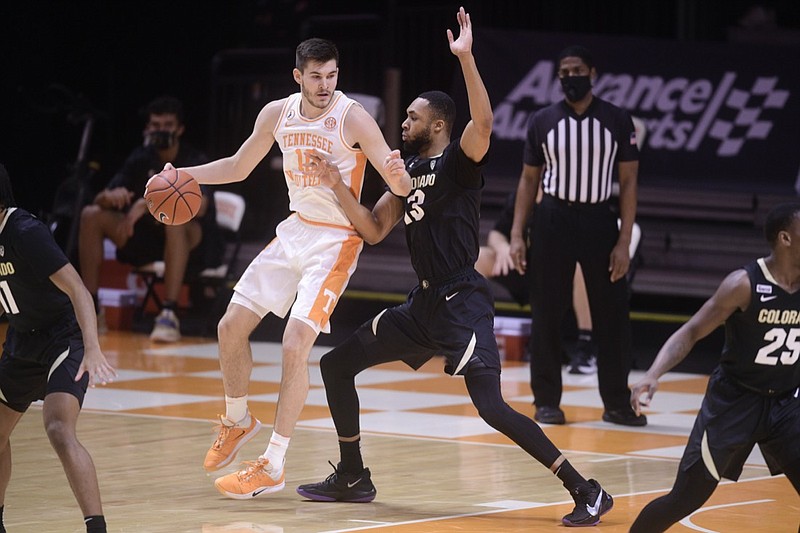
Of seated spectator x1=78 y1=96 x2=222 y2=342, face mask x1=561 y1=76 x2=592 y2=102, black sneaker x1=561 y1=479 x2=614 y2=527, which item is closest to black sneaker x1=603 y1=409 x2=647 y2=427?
face mask x1=561 y1=76 x2=592 y2=102

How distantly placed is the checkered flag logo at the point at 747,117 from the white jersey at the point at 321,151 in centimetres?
723

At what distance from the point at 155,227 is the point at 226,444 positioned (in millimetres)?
6267

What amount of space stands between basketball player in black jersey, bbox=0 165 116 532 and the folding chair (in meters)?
7.27

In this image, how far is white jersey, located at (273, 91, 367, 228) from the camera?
262 inches

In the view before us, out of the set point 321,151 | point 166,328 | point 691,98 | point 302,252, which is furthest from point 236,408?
point 691,98

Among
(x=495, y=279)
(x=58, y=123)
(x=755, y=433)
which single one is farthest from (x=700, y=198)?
(x=755, y=433)

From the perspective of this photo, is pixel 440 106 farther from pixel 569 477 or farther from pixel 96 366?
pixel 96 366

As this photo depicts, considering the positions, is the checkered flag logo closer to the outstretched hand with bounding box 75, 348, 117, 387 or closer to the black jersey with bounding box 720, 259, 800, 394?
the black jersey with bounding box 720, 259, 800, 394

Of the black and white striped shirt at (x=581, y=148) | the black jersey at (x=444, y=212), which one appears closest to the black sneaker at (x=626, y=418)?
the black and white striped shirt at (x=581, y=148)

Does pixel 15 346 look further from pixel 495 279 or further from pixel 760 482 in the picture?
pixel 495 279

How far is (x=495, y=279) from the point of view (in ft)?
37.6

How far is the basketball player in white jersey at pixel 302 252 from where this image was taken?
653 cm

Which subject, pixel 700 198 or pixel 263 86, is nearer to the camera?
pixel 700 198

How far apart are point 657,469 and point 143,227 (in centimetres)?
653
